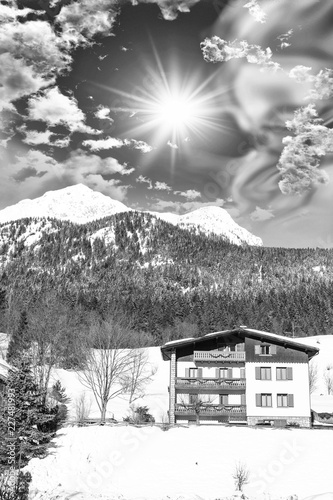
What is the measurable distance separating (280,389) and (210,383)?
6.70 metres

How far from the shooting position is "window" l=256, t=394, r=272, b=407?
41625 mm

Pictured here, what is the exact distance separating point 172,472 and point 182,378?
1336 cm

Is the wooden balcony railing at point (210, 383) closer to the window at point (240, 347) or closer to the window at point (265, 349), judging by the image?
the window at point (240, 347)

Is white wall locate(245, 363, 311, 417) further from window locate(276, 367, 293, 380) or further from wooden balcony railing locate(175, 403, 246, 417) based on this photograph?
wooden balcony railing locate(175, 403, 246, 417)

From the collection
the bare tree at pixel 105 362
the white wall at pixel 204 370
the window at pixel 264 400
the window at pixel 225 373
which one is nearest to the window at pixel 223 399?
the window at pixel 225 373

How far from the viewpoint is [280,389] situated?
41969 mm

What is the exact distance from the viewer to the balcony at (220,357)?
43.1 meters

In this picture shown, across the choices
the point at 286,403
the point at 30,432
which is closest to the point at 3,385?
the point at 30,432

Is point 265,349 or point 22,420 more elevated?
point 265,349

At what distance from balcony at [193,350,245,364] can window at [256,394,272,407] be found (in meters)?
3.66

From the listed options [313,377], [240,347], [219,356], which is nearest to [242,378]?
[219,356]

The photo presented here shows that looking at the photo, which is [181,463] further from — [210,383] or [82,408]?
[82,408]

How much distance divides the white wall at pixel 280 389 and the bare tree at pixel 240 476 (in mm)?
12483

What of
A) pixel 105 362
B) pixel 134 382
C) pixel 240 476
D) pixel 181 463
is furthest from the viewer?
pixel 134 382
